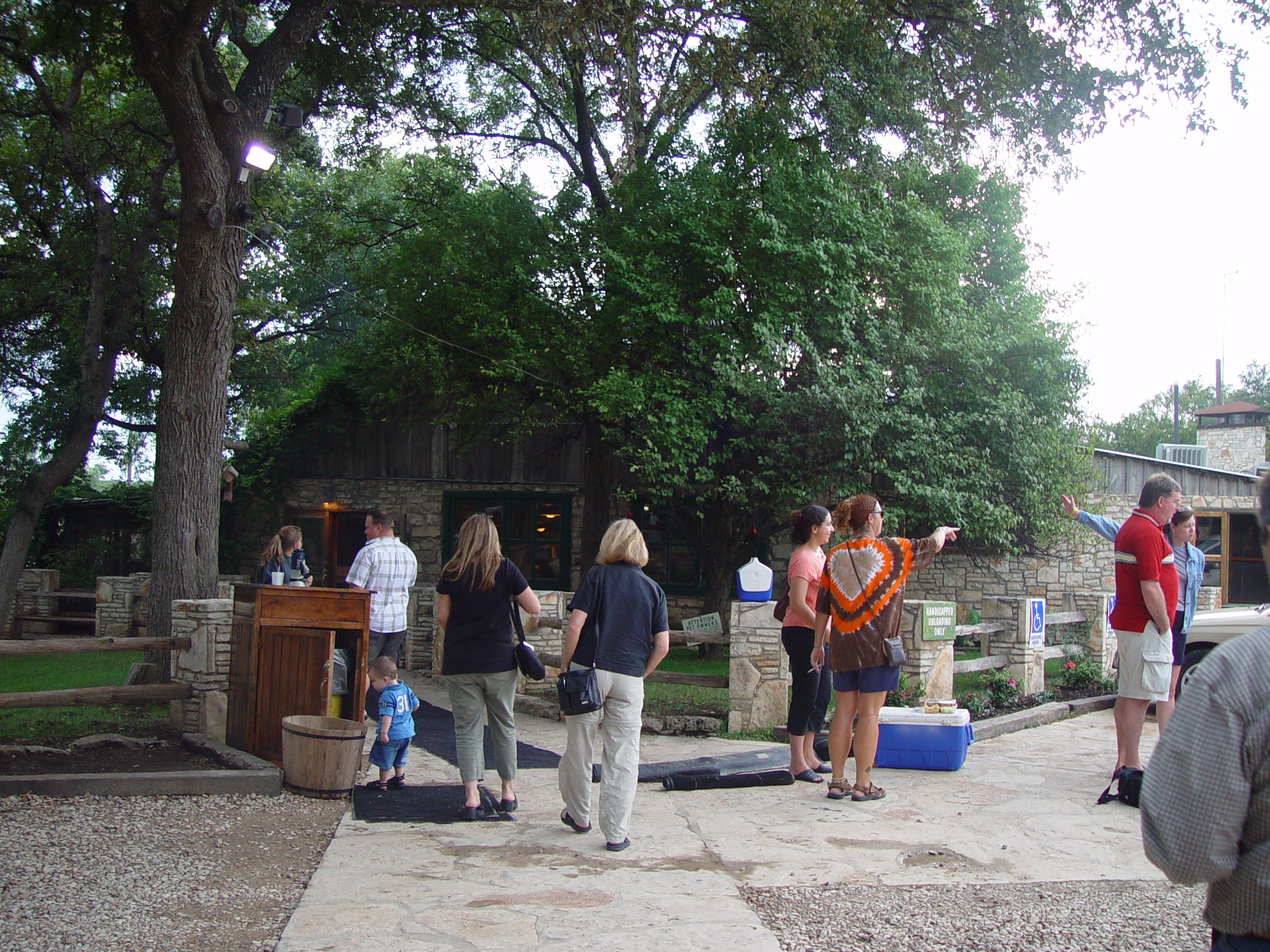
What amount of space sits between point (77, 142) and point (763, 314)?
11.7 m

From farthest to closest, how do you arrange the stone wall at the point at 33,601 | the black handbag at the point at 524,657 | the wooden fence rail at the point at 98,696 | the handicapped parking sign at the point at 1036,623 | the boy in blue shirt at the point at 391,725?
the stone wall at the point at 33,601, the handicapped parking sign at the point at 1036,623, the wooden fence rail at the point at 98,696, the boy in blue shirt at the point at 391,725, the black handbag at the point at 524,657

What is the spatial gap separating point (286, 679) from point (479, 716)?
1.83 m

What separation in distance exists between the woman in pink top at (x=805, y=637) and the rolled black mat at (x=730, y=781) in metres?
0.14

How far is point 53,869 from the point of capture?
461 cm

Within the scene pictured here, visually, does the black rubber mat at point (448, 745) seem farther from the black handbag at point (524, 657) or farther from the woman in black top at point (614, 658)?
the woman in black top at point (614, 658)

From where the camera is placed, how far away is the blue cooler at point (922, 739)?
6.86 metres

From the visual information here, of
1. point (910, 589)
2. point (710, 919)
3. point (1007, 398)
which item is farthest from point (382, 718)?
→ point (910, 589)

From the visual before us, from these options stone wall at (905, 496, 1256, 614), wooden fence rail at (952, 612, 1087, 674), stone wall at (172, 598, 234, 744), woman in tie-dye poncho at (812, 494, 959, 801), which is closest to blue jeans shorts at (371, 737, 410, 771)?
stone wall at (172, 598, 234, 744)

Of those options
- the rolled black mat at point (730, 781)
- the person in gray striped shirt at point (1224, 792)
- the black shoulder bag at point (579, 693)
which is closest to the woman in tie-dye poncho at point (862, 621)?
the rolled black mat at point (730, 781)

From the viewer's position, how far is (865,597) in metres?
5.86

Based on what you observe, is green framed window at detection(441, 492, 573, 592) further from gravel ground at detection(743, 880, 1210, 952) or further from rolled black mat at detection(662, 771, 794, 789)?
gravel ground at detection(743, 880, 1210, 952)

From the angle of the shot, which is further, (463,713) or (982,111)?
(982,111)

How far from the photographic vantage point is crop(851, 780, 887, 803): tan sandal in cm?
599

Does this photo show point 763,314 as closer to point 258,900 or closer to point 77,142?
→ point 258,900
